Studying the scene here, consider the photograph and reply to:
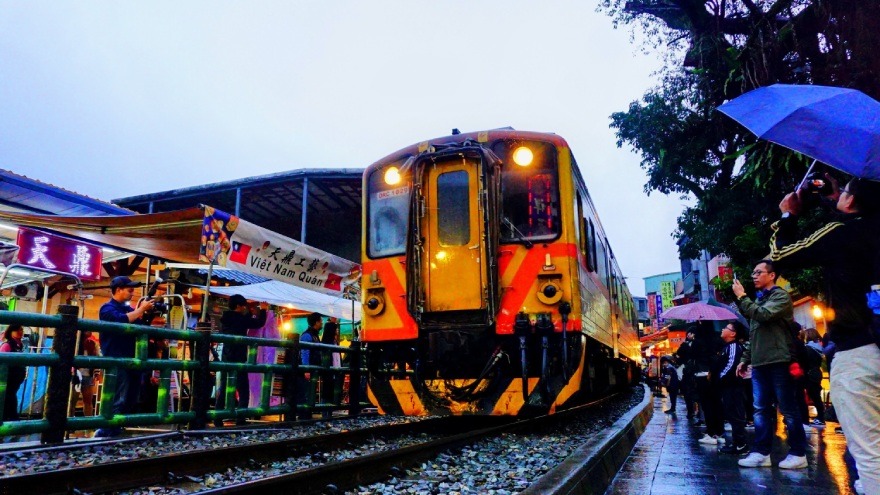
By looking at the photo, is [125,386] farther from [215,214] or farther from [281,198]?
[281,198]

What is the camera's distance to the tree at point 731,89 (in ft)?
35.5

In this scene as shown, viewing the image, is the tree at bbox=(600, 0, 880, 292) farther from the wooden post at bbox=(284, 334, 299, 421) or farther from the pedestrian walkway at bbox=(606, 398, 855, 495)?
the wooden post at bbox=(284, 334, 299, 421)

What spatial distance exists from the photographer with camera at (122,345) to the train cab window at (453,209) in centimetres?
323

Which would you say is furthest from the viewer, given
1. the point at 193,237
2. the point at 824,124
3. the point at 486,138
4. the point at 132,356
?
the point at 193,237

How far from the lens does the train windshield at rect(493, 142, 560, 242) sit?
22.1 feet

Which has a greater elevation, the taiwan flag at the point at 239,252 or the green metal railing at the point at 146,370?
the taiwan flag at the point at 239,252

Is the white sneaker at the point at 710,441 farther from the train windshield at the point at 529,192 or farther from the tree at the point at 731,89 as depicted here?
the tree at the point at 731,89

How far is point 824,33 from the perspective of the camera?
1149 cm

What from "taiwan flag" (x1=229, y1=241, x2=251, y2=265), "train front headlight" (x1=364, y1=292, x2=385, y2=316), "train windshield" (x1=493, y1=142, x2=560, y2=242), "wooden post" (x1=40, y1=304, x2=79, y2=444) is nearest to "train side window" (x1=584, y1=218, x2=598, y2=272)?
"train windshield" (x1=493, y1=142, x2=560, y2=242)

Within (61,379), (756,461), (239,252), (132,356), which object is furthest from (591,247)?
(61,379)

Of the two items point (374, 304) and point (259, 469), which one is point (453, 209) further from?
point (259, 469)

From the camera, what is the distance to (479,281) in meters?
6.52

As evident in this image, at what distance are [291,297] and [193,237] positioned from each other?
2577mm

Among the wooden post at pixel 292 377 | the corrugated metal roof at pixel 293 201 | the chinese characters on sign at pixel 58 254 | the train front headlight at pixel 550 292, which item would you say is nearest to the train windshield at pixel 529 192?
the train front headlight at pixel 550 292
